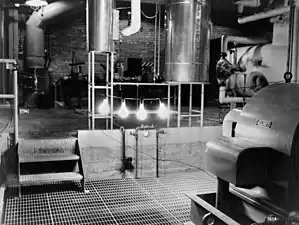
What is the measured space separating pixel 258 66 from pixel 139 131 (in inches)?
133

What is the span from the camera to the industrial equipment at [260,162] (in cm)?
242

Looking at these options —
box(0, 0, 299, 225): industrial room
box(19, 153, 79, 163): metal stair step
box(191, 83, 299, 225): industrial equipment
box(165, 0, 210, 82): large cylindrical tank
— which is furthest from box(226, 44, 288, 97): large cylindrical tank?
box(191, 83, 299, 225): industrial equipment

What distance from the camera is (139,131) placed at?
5.02 meters

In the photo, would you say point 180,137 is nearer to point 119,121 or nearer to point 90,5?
point 119,121

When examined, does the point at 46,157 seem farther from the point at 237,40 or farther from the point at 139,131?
the point at 237,40

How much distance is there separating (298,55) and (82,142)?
3.09 metres

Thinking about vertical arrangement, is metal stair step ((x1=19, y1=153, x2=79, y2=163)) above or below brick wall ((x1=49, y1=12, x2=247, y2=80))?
below

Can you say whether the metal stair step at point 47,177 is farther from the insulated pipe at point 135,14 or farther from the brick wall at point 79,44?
the brick wall at point 79,44

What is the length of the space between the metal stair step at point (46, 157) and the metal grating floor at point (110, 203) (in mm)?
415

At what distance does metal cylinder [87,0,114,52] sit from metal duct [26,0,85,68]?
2366 mm

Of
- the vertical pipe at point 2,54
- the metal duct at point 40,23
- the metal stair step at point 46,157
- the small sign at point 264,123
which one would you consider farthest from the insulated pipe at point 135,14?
the vertical pipe at point 2,54

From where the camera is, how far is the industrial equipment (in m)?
2.42

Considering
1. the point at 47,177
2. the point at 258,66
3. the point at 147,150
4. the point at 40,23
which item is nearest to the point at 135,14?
the point at 147,150

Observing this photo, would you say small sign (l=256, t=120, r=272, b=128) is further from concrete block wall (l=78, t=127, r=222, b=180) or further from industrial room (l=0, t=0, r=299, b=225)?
concrete block wall (l=78, t=127, r=222, b=180)
